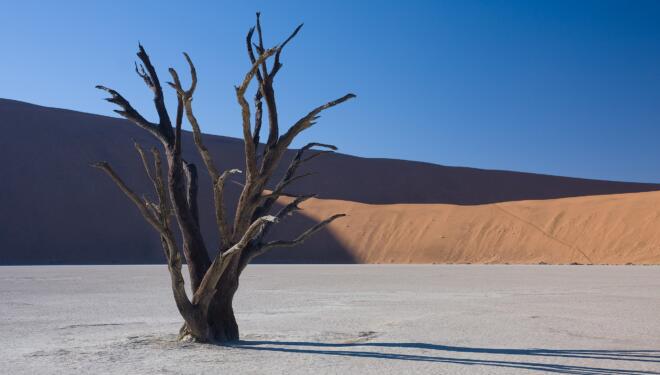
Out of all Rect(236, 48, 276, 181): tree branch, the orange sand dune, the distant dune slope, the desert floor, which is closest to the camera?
the desert floor

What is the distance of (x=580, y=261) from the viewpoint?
34.7m

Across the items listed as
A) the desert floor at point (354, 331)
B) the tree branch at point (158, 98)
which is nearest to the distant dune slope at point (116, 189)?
the desert floor at point (354, 331)

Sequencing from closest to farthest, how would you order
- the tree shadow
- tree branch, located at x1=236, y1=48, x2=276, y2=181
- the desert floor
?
the tree shadow < the desert floor < tree branch, located at x1=236, y1=48, x2=276, y2=181

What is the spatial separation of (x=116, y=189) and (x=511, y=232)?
81.8ft

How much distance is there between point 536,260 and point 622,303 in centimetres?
2212

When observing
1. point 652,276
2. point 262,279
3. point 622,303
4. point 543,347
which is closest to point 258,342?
point 543,347

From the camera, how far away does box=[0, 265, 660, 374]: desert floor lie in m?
7.02

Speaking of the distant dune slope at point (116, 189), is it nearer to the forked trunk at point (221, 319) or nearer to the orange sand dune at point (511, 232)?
the orange sand dune at point (511, 232)

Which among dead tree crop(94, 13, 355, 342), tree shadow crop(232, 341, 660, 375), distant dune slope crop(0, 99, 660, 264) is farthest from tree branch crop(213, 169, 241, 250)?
distant dune slope crop(0, 99, 660, 264)

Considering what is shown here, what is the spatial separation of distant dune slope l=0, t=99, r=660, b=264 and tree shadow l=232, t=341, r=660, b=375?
60.4 ft

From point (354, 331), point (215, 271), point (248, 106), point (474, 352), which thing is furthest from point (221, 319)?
point (474, 352)

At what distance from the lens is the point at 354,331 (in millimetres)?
9859

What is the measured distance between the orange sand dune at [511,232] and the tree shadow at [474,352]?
27.7 meters

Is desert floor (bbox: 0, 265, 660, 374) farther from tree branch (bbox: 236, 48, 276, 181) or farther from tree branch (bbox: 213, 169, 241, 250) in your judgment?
tree branch (bbox: 236, 48, 276, 181)
